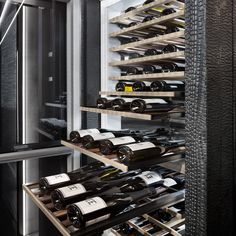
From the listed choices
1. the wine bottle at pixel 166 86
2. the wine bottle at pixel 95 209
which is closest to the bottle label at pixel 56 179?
the wine bottle at pixel 95 209

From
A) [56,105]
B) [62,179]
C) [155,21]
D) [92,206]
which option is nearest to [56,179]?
[62,179]

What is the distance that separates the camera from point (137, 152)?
1098 mm

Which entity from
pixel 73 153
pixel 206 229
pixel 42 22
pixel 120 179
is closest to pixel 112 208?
pixel 120 179

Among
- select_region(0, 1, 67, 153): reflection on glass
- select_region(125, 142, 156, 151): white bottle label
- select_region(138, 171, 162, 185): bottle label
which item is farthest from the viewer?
select_region(0, 1, 67, 153): reflection on glass

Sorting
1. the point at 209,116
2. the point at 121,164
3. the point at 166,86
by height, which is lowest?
the point at 121,164

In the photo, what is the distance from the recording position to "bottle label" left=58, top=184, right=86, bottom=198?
1131 millimetres

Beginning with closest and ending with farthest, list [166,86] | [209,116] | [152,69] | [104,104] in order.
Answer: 1. [209,116]
2. [166,86]
3. [152,69]
4. [104,104]

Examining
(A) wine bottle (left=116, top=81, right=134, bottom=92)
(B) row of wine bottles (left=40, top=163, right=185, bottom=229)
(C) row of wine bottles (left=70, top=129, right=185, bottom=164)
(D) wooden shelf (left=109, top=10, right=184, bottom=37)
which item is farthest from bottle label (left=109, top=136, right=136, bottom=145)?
(D) wooden shelf (left=109, top=10, right=184, bottom=37)

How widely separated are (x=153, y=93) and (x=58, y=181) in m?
0.62

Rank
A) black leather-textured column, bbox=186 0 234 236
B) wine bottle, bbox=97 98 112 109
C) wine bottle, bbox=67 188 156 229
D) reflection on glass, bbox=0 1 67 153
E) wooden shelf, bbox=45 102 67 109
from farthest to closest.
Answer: wooden shelf, bbox=45 102 67 109 → reflection on glass, bbox=0 1 67 153 → wine bottle, bbox=97 98 112 109 → wine bottle, bbox=67 188 156 229 → black leather-textured column, bbox=186 0 234 236

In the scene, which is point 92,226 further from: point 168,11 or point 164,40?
point 168,11

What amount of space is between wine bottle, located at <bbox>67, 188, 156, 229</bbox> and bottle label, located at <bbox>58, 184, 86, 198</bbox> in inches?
3.5

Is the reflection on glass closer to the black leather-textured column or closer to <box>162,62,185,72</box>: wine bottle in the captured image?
<box>162,62,185,72</box>: wine bottle

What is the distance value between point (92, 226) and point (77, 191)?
0.19m
